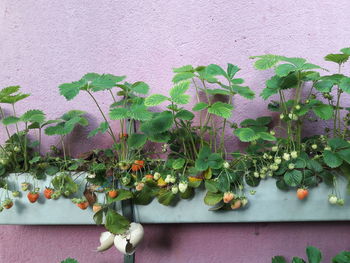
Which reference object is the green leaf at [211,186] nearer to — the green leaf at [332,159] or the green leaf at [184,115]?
the green leaf at [184,115]

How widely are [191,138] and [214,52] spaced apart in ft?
1.00

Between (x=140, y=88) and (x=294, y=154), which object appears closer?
(x=294, y=154)

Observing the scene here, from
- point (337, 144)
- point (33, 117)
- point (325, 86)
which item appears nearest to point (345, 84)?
point (325, 86)

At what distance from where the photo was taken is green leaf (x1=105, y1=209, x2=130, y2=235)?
73 centimetres

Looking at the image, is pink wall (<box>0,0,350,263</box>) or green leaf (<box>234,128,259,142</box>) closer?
green leaf (<box>234,128,259,142</box>)

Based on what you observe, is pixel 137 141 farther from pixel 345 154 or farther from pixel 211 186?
pixel 345 154

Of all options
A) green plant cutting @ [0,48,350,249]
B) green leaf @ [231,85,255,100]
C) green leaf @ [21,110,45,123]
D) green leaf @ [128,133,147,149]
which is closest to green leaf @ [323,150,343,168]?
green plant cutting @ [0,48,350,249]

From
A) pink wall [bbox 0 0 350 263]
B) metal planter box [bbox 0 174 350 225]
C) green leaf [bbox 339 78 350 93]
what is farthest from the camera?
pink wall [bbox 0 0 350 263]

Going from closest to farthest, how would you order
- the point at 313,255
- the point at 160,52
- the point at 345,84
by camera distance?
the point at 345,84 < the point at 313,255 < the point at 160,52

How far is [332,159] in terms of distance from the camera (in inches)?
27.5

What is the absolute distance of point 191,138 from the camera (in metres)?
0.80

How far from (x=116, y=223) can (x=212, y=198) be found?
25 centimetres

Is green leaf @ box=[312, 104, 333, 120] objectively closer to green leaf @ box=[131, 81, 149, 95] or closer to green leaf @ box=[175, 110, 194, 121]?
green leaf @ box=[175, 110, 194, 121]

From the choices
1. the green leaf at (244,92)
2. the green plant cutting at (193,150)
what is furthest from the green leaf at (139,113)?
the green leaf at (244,92)
